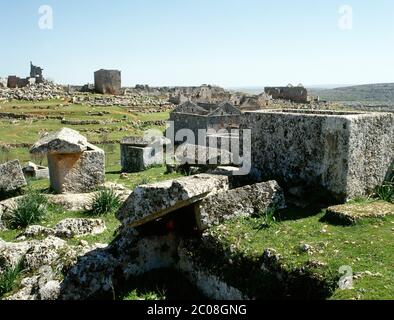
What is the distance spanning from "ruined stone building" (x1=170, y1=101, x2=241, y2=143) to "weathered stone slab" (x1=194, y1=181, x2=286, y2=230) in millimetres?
19474

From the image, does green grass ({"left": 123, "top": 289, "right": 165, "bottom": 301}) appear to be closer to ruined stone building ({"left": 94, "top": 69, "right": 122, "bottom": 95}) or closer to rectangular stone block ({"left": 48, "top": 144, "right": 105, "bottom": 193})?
rectangular stone block ({"left": 48, "top": 144, "right": 105, "bottom": 193})

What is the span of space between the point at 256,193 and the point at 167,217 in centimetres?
151

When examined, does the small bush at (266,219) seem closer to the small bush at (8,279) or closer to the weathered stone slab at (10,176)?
the small bush at (8,279)

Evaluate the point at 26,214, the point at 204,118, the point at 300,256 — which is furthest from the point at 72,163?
the point at 204,118

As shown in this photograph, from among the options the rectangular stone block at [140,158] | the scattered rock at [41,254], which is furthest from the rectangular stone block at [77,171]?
the scattered rock at [41,254]

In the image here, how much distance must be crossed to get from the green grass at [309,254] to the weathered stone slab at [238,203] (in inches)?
6.8

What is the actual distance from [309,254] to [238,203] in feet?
5.61

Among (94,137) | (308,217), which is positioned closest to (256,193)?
(308,217)

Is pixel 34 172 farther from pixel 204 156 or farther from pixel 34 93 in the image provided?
pixel 34 93

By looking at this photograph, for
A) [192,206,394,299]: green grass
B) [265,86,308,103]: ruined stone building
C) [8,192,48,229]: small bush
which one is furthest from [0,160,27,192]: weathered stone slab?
[265,86,308,103]: ruined stone building

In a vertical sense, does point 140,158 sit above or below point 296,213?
below

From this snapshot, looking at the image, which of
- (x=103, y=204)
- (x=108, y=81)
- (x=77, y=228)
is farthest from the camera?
(x=108, y=81)

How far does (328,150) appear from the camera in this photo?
7.02 metres
